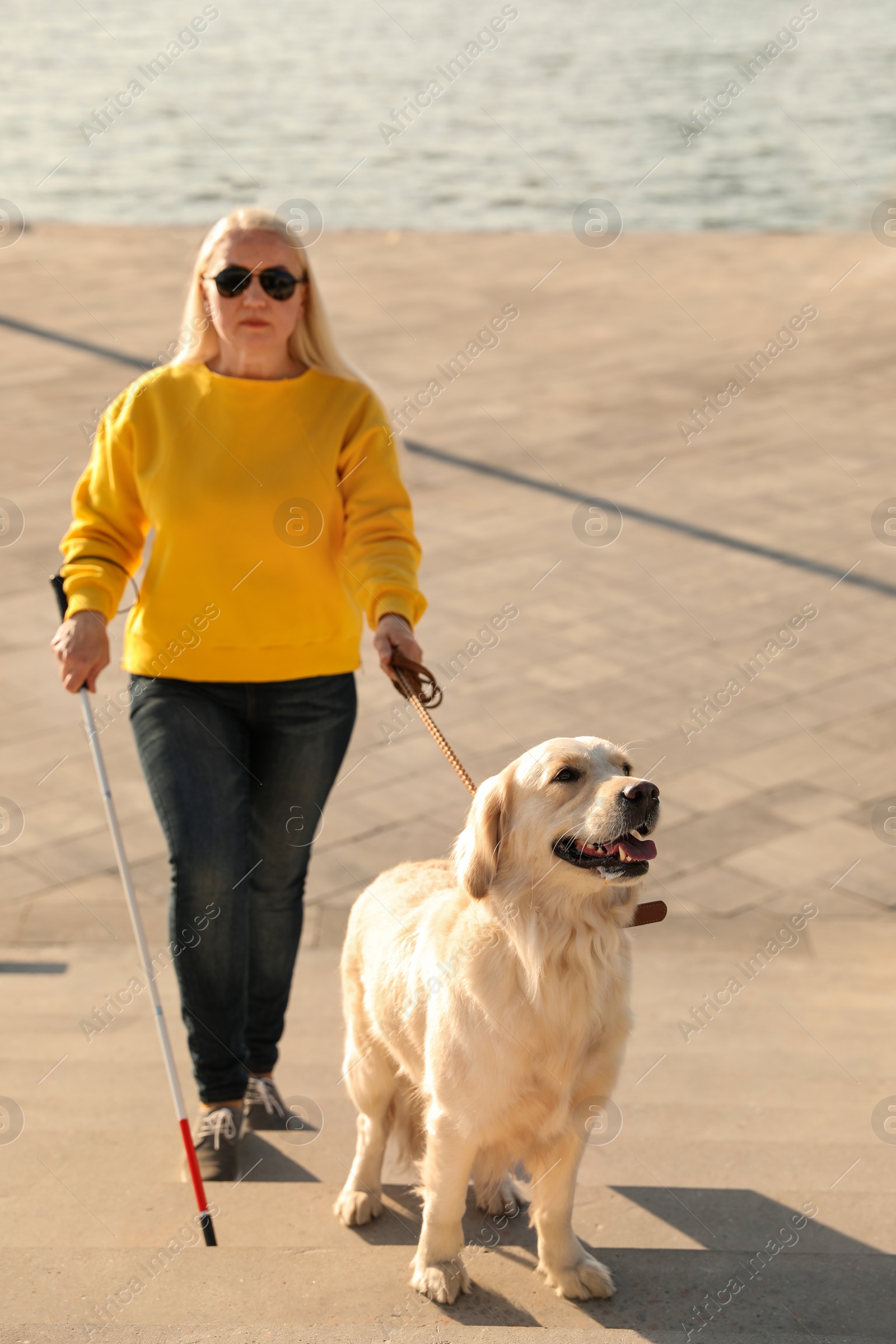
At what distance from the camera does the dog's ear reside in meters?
3.13

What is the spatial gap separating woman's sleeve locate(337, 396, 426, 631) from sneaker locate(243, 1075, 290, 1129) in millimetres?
1379

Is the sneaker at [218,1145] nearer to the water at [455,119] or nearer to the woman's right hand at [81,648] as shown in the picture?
the woman's right hand at [81,648]

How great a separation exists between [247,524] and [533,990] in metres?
1.40

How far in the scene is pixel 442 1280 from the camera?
3.14 metres

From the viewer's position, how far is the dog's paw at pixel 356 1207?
11.8ft

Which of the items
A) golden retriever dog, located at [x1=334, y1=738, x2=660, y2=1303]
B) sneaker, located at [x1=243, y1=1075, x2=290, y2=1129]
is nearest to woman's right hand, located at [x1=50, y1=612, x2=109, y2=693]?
golden retriever dog, located at [x1=334, y1=738, x2=660, y2=1303]

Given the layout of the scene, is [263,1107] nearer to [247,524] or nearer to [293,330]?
[247,524]

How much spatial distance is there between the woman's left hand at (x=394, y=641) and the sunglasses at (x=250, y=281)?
88 cm

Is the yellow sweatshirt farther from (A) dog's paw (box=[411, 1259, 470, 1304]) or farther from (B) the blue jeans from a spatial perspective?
(A) dog's paw (box=[411, 1259, 470, 1304])

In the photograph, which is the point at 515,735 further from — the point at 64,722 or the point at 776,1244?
the point at 776,1244

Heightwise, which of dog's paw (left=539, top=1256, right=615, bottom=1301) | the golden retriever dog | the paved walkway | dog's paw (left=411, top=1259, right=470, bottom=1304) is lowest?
the paved walkway

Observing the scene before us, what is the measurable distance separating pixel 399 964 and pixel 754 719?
439cm

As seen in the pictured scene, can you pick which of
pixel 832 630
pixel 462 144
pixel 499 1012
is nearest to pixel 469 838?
pixel 499 1012

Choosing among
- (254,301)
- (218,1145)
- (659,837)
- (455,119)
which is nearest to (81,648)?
(254,301)
